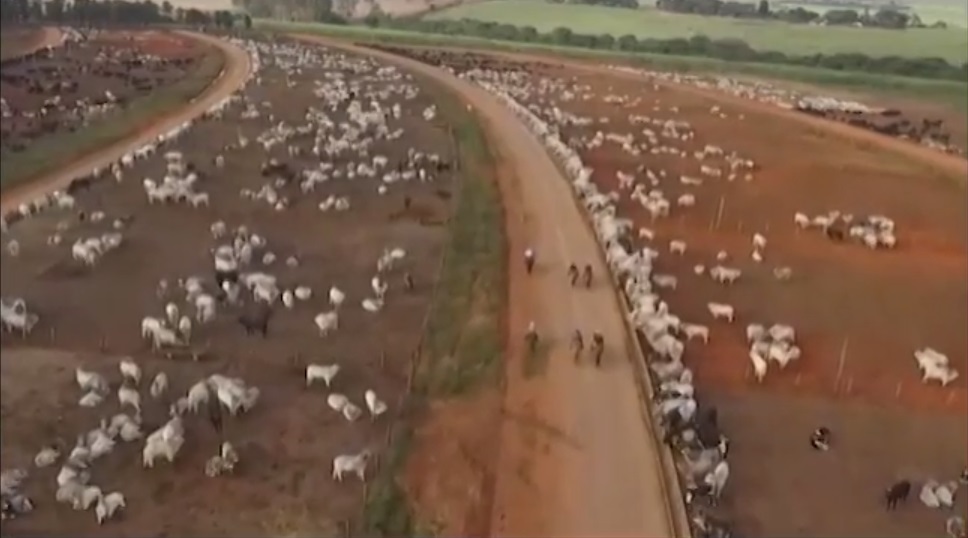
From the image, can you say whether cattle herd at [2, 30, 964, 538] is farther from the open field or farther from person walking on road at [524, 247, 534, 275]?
person walking on road at [524, 247, 534, 275]

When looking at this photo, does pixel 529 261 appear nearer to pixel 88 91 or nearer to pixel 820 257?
pixel 820 257

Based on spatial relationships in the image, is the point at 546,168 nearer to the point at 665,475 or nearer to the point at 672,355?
the point at 672,355

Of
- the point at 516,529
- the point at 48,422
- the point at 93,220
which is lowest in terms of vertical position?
the point at 516,529

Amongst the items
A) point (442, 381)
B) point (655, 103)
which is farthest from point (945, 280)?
point (442, 381)

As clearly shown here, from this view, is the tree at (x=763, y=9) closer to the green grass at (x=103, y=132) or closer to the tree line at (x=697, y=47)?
the tree line at (x=697, y=47)

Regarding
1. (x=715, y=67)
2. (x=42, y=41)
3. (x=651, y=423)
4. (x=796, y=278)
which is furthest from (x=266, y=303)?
(x=715, y=67)

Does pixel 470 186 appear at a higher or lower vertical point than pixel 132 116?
lower
